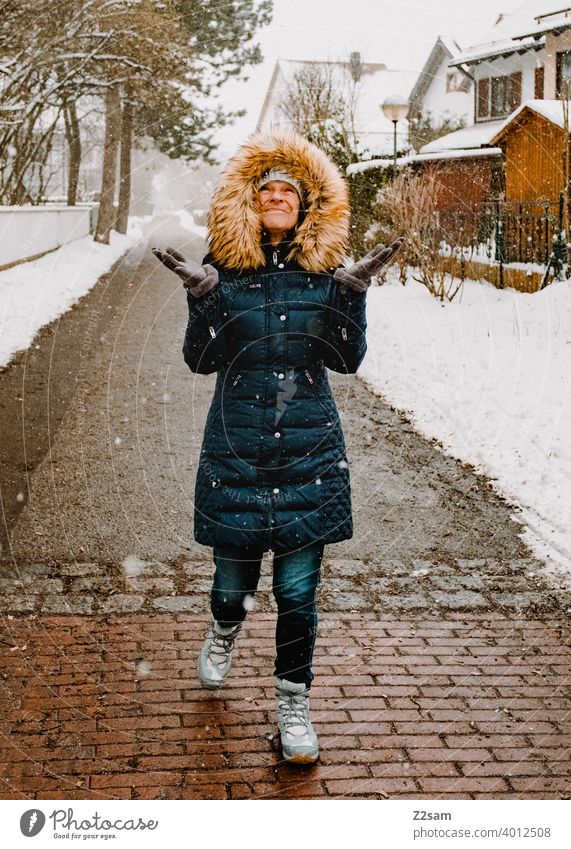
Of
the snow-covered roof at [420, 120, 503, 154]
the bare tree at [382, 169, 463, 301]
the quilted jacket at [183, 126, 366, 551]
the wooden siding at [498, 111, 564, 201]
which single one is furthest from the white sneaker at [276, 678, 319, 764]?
the snow-covered roof at [420, 120, 503, 154]

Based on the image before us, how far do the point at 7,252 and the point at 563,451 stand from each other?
45.4 feet

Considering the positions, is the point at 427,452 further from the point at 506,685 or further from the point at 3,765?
the point at 3,765

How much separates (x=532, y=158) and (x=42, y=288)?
11623 mm

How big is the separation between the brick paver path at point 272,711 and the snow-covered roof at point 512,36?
67.9 feet

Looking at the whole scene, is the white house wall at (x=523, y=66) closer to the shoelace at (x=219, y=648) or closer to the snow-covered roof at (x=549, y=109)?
the snow-covered roof at (x=549, y=109)

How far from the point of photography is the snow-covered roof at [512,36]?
23.0m

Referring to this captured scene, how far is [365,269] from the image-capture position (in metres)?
3.17

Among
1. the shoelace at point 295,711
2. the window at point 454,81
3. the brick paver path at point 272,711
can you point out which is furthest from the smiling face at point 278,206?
the window at point 454,81

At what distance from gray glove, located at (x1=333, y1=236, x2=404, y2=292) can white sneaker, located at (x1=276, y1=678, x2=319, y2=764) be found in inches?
54.6

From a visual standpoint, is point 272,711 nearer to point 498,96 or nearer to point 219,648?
point 219,648

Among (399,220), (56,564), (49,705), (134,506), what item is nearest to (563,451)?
(134,506)

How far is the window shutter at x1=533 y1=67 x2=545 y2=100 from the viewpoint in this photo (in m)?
25.9

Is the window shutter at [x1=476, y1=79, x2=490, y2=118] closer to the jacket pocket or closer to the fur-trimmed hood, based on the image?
the fur-trimmed hood

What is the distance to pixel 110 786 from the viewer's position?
3.12 m
